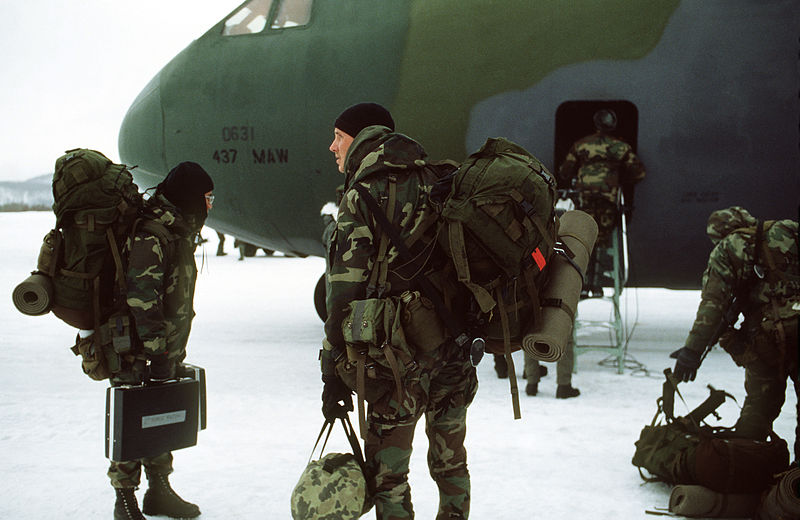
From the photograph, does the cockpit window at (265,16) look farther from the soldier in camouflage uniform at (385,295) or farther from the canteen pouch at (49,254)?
the soldier in camouflage uniform at (385,295)

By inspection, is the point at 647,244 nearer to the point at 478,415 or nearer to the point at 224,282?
the point at 478,415

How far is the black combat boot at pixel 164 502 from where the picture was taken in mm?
4051

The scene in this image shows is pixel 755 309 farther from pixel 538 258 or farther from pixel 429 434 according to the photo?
pixel 429 434

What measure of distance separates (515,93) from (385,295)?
14.7ft

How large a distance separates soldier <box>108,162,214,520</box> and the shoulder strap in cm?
142

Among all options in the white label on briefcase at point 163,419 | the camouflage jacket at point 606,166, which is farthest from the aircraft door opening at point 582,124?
the white label on briefcase at point 163,419

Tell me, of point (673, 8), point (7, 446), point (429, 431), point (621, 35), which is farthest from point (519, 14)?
point (7, 446)

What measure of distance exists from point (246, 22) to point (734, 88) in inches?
209

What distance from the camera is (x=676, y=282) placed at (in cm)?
744

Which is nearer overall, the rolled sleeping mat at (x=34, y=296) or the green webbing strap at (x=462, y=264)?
the green webbing strap at (x=462, y=264)

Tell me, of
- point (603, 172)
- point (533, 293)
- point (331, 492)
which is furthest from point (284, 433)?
point (603, 172)

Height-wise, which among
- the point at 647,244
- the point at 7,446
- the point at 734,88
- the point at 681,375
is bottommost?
the point at 7,446

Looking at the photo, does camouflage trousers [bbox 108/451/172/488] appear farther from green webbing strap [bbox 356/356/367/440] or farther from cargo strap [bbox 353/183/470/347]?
cargo strap [bbox 353/183/470/347]

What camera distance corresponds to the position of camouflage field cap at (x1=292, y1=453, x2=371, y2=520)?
110 inches
